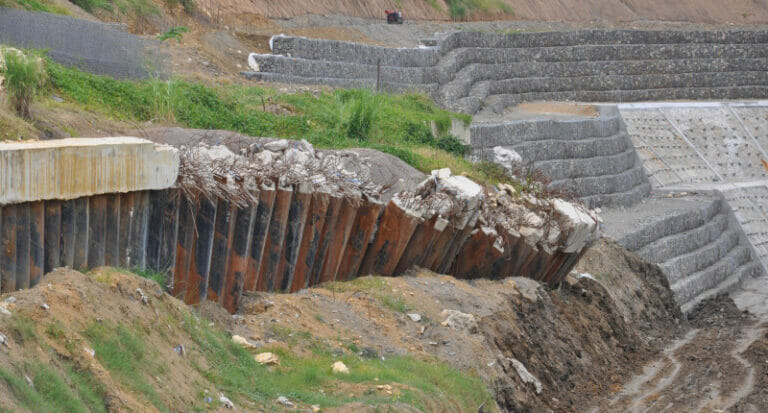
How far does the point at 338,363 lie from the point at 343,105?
1088 centimetres

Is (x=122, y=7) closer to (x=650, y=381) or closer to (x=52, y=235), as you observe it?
(x=650, y=381)

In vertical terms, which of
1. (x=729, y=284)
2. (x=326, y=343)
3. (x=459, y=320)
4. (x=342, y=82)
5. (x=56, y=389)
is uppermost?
(x=56, y=389)

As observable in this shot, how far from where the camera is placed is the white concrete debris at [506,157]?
69.2 ft

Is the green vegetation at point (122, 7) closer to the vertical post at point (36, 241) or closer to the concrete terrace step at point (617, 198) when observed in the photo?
the concrete terrace step at point (617, 198)

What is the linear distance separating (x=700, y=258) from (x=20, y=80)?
15.6 meters

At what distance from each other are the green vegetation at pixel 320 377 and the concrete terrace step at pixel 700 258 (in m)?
12.4

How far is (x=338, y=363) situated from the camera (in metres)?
8.14

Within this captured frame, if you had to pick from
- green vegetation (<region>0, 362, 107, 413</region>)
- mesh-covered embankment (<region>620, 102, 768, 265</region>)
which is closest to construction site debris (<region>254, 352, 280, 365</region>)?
green vegetation (<region>0, 362, 107, 413</region>)

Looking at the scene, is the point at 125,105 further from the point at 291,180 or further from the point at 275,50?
the point at 275,50

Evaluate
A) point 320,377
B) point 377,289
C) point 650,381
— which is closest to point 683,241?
point 650,381

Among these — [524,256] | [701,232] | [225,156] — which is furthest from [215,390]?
[701,232]

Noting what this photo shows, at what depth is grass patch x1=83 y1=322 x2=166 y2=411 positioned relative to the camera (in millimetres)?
5980

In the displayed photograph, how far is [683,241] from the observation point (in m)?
21.9

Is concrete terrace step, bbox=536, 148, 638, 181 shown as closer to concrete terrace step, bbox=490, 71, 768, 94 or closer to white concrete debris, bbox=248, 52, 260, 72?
concrete terrace step, bbox=490, 71, 768, 94
